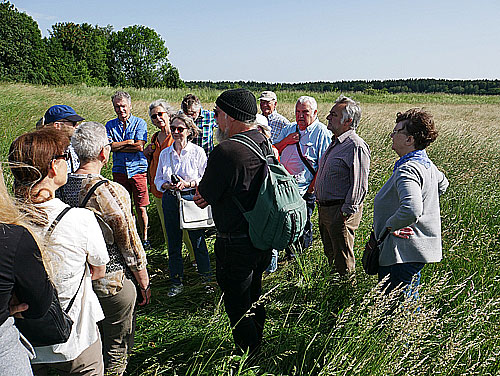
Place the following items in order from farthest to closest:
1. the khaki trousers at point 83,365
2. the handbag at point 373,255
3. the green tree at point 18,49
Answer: the green tree at point 18,49, the handbag at point 373,255, the khaki trousers at point 83,365

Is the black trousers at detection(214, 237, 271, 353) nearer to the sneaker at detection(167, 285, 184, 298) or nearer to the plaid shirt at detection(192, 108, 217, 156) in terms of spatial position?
the sneaker at detection(167, 285, 184, 298)

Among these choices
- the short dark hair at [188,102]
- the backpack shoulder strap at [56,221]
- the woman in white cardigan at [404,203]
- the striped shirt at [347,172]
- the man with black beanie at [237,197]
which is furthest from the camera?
the short dark hair at [188,102]

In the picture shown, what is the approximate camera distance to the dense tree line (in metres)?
42.8

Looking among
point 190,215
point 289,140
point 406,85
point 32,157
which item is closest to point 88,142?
point 32,157

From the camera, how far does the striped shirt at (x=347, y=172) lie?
3539 millimetres

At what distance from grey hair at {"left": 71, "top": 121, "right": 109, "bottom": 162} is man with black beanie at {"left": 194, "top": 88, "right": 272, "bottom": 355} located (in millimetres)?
702

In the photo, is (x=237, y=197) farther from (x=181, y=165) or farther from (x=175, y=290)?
(x=175, y=290)

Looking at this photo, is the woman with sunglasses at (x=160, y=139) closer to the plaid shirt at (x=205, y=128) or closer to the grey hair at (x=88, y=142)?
the plaid shirt at (x=205, y=128)

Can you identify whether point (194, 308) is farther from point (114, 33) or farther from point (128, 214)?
point (114, 33)

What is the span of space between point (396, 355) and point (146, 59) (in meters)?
72.5

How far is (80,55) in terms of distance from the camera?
57531mm

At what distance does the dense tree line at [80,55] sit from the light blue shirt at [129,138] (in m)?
32.4

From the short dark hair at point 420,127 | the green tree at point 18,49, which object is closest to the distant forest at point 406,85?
the green tree at point 18,49

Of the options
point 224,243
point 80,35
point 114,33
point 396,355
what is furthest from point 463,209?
point 114,33
